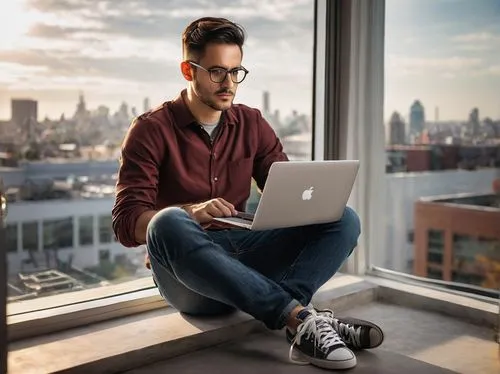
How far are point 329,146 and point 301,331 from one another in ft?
3.73

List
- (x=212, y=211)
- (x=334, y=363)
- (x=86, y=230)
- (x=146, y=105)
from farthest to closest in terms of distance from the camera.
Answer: (x=146, y=105) → (x=86, y=230) → (x=212, y=211) → (x=334, y=363)

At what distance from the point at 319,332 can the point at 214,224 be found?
53cm

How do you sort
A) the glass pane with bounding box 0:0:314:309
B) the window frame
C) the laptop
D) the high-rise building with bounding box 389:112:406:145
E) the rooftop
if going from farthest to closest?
the high-rise building with bounding box 389:112:406:145 < the rooftop < the glass pane with bounding box 0:0:314:309 < the laptop < the window frame

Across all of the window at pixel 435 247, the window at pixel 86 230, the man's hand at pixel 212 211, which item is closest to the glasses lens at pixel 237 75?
the man's hand at pixel 212 211

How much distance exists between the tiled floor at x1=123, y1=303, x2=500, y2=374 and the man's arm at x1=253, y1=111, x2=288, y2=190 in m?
0.54

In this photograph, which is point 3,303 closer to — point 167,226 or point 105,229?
point 167,226

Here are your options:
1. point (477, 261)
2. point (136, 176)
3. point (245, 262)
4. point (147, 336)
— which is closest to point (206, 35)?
point (136, 176)

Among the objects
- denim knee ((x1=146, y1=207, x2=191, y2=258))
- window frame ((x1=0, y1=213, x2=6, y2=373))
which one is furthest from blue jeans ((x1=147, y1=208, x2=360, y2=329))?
window frame ((x1=0, y1=213, x2=6, y2=373))

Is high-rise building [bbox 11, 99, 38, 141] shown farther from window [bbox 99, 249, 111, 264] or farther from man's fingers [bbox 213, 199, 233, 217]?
man's fingers [bbox 213, 199, 233, 217]

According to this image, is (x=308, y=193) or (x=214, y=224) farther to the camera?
(x=214, y=224)

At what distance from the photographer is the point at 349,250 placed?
6.84 feet

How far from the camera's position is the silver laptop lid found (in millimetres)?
1752

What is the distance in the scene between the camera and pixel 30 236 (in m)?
2.04

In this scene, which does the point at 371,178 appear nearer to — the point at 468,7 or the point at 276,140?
the point at 276,140
